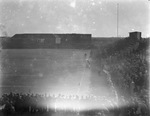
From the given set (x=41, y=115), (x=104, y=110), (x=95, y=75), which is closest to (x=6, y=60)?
(x=95, y=75)

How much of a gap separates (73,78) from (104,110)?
617cm

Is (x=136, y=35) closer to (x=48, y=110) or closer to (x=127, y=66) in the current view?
(x=127, y=66)

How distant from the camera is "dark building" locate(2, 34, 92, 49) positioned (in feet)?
53.4

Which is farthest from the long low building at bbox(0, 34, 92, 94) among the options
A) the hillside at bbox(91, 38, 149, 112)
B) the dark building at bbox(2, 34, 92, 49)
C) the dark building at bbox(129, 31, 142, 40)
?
the dark building at bbox(129, 31, 142, 40)

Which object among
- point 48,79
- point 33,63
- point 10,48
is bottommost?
point 48,79

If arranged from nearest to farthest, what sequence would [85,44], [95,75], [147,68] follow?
[147,68] < [95,75] < [85,44]

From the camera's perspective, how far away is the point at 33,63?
1534cm

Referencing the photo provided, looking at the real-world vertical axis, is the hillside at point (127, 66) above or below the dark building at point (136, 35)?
below

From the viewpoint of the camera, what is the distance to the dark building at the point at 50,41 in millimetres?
16266

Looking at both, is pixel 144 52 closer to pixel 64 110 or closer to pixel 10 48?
pixel 64 110

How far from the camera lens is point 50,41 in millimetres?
16578

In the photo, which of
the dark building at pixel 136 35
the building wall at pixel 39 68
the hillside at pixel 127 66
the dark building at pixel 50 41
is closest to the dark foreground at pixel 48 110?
the hillside at pixel 127 66

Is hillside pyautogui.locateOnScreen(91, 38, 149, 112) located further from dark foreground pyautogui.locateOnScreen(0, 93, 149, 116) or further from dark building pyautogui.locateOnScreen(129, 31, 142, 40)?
dark foreground pyautogui.locateOnScreen(0, 93, 149, 116)

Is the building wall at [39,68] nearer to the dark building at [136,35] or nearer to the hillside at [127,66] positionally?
the hillside at [127,66]
